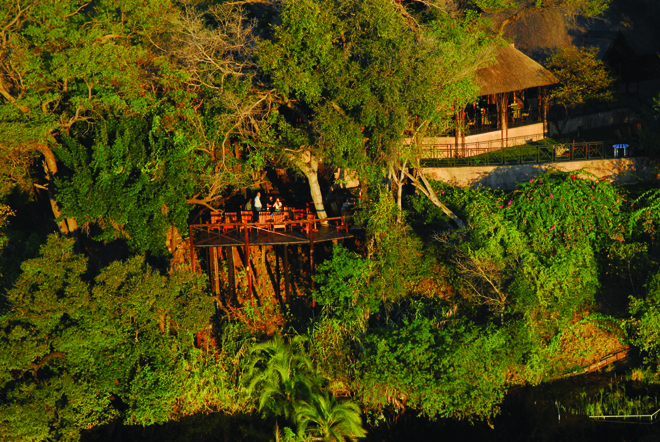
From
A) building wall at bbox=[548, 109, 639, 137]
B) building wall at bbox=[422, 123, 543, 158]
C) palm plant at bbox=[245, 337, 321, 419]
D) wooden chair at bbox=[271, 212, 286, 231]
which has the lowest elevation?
palm plant at bbox=[245, 337, 321, 419]

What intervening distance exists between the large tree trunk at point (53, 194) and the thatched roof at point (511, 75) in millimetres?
18153

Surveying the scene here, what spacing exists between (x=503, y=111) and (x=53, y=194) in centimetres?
2113

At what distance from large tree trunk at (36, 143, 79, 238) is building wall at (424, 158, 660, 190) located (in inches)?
564

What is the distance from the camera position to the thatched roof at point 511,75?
2864cm

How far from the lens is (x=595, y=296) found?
845 inches

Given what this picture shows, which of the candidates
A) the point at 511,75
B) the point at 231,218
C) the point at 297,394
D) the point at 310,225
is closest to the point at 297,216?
the point at 310,225

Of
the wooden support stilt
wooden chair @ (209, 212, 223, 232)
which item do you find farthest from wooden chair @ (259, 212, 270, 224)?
the wooden support stilt

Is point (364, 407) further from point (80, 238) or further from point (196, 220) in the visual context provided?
point (80, 238)

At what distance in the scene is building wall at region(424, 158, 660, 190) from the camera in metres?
25.0

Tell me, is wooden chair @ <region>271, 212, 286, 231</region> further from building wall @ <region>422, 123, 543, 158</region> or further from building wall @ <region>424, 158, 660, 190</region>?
building wall @ <region>422, 123, 543, 158</region>

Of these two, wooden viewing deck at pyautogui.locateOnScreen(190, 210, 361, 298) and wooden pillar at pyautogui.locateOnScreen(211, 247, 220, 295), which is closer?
wooden viewing deck at pyautogui.locateOnScreen(190, 210, 361, 298)

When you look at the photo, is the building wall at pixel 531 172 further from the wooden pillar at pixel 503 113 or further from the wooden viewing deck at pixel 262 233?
the wooden viewing deck at pixel 262 233

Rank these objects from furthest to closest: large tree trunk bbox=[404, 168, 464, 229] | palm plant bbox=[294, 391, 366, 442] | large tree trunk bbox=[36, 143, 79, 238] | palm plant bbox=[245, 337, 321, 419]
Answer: large tree trunk bbox=[404, 168, 464, 229] < large tree trunk bbox=[36, 143, 79, 238] < palm plant bbox=[245, 337, 321, 419] < palm plant bbox=[294, 391, 366, 442]

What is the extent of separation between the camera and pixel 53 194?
76.8ft
